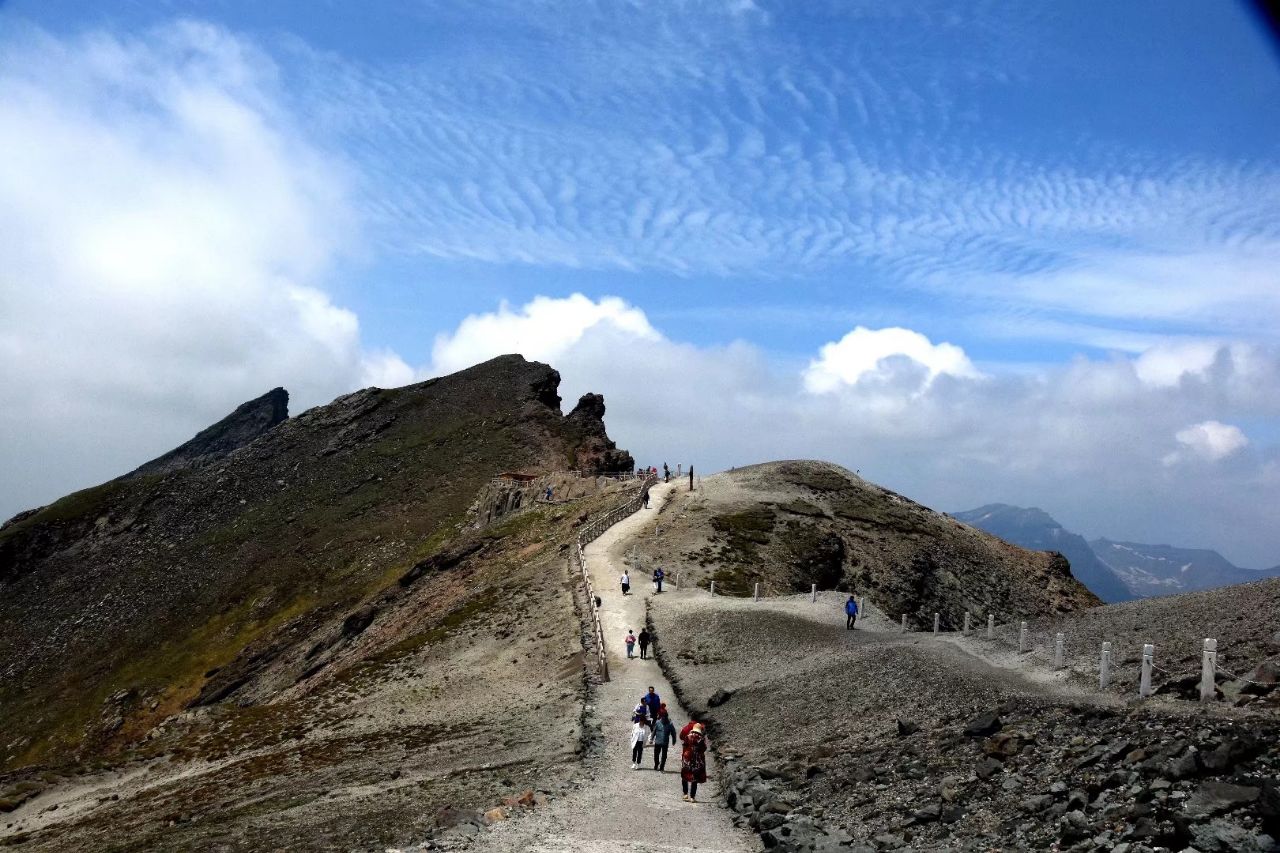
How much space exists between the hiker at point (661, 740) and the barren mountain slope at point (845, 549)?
3210 centimetres

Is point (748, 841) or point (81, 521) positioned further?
point (81, 521)

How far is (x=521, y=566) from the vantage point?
63.8m

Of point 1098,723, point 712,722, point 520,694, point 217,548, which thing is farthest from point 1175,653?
point 217,548

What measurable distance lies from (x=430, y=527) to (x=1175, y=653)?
95.8 metres

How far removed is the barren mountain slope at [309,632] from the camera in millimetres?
29906

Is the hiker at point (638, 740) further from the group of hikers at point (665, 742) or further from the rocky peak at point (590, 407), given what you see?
the rocky peak at point (590, 407)

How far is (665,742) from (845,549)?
55.3 metres

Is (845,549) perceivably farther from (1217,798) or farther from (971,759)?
(1217,798)

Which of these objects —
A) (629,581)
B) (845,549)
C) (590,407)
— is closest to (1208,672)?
(629,581)

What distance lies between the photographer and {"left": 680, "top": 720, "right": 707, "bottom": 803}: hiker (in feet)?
77.6

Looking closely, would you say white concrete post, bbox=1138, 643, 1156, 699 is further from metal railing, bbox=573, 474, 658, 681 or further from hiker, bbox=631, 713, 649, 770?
metal railing, bbox=573, 474, 658, 681

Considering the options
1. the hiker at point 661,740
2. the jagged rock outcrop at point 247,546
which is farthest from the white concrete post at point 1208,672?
the jagged rock outcrop at point 247,546

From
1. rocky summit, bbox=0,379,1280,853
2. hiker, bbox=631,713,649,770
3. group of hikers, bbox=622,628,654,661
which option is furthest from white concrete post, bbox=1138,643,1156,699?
group of hikers, bbox=622,628,654,661

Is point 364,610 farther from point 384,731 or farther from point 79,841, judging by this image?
point 79,841
